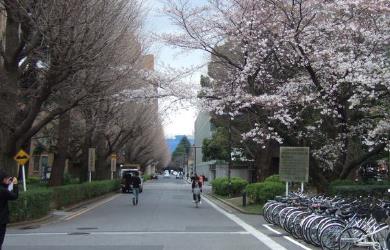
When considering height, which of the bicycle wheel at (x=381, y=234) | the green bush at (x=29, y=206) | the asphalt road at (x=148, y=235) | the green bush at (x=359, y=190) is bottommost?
the asphalt road at (x=148, y=235)

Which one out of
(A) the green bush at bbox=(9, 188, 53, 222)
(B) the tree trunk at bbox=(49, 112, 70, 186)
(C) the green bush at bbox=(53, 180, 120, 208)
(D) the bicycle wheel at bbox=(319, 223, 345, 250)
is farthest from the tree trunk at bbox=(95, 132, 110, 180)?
(D) the bicycle wheel at bbox=(319, 223, 345, 250)

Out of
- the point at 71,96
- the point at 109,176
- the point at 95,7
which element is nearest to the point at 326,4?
the point at 95,7

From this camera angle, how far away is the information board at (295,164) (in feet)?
75.2

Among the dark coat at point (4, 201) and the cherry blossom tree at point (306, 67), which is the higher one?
the cherry blossom tree at point (306, 67)

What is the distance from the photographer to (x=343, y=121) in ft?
79.8

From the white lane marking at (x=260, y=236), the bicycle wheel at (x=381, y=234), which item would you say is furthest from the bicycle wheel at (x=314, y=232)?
the bicycle wheel at (x=381, y=234)

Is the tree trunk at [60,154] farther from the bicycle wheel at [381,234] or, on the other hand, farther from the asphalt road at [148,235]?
the bicycle wheel at [381,234]

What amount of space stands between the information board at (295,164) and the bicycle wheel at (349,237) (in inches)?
440

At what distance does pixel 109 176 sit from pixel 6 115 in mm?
41651

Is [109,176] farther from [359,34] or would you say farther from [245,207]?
[359,34]

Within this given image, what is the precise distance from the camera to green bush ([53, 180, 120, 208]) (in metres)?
27.5

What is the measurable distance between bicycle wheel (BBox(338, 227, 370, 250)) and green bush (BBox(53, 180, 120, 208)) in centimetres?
1755

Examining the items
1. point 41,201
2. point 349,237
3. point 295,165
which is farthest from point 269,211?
point 41,201

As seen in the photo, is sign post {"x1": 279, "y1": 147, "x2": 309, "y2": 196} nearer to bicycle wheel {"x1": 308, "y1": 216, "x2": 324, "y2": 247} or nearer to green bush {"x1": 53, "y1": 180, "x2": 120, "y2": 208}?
bicycle wheel {"x1": 308, "y1": 216, "x2": 324, "y2": 247}
